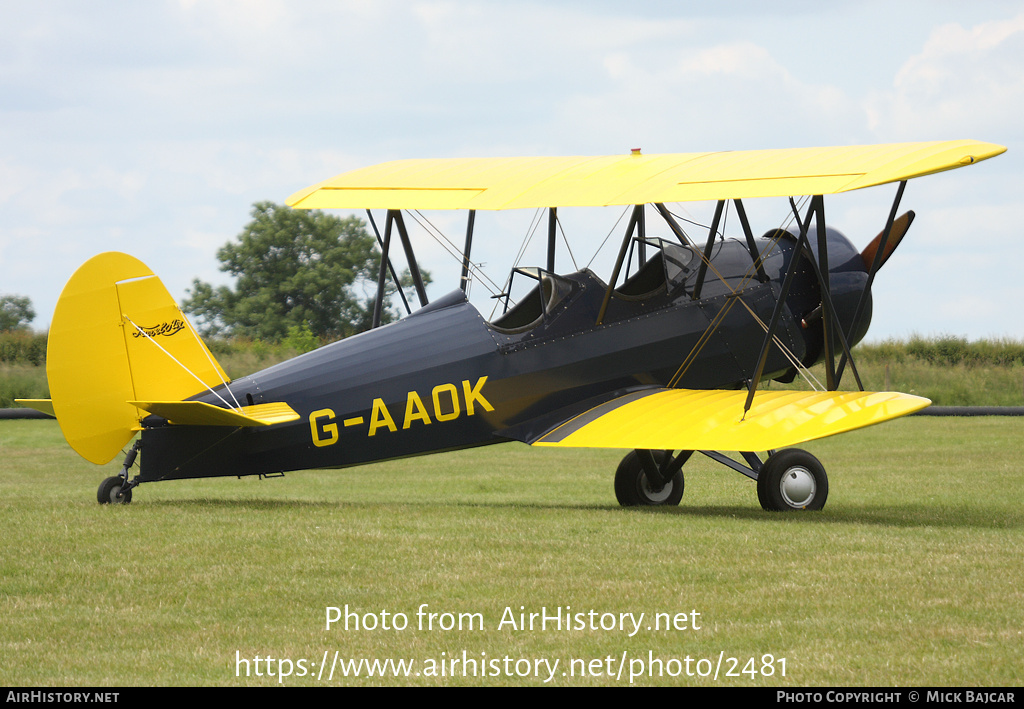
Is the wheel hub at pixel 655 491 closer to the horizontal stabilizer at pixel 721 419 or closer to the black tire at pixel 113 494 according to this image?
the horizontal stabilizer at pixel 721 419

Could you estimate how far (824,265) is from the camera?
977 centimetres

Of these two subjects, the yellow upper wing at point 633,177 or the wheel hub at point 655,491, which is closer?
the yellow upper wing at point 633,177

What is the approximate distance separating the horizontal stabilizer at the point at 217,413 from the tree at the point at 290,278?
34778 millimetres

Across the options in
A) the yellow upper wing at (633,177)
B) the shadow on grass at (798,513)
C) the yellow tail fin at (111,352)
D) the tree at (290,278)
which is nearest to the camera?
the yellow upper wing at (633,177)

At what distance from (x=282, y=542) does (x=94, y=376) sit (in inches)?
94.2

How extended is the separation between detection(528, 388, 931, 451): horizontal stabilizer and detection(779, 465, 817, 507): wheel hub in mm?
562

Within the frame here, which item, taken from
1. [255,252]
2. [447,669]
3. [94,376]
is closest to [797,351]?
[94,376]

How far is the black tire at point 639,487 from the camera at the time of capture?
10992mm

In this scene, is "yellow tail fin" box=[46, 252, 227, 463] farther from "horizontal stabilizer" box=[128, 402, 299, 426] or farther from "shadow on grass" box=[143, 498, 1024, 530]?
"shadow on grass" box=[143, 498, 1024, 530]

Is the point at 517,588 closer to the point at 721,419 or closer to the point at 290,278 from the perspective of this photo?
the point at 721,419

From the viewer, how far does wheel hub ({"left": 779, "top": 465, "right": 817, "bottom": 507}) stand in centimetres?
977

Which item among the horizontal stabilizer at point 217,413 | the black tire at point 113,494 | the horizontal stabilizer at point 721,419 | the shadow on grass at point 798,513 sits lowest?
the shadow on grass at point 798,513

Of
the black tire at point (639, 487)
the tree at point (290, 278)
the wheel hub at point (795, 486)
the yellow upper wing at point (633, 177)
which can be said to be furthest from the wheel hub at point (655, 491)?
the tree at point (290, 278)
